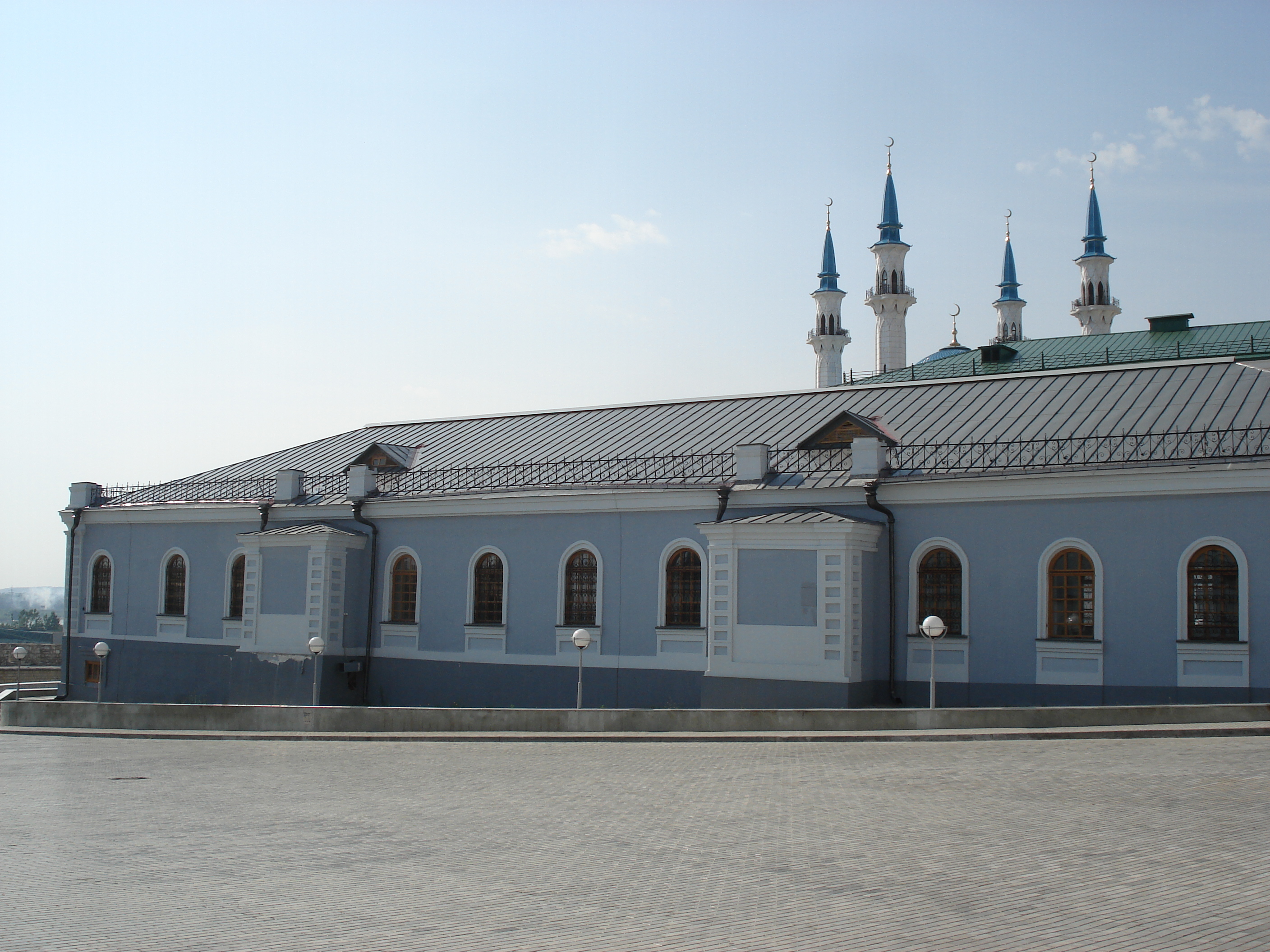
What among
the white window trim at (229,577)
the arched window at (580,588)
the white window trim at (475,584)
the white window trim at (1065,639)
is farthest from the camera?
the white window trim at (229,577)

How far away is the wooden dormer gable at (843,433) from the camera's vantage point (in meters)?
26.4

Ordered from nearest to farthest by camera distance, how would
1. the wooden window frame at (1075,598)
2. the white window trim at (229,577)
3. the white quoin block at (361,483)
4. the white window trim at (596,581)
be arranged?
the wooden window frame at (1075,598)
the white window trim at (596,581)
the white quoin block at (361,483)
the white window trim at (229,577)

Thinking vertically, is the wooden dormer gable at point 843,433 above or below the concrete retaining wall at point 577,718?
above

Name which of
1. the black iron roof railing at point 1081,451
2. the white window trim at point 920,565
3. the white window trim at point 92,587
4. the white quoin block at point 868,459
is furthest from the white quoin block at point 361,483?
the white window trim at point 920,565

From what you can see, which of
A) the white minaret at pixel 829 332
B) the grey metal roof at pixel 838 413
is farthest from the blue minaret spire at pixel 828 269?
the grey metal roof at pixel 838 413

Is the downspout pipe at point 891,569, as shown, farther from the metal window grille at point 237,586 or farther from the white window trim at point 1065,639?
the metal window grille at point 237,586

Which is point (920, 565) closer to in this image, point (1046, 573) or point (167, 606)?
point (1046, 573)

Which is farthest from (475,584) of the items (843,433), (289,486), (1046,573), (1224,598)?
(1224,598)

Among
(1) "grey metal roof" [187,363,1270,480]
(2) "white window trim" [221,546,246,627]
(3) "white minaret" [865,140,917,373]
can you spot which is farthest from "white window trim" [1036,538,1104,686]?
(3) "white minaret" [865,140,917,373]

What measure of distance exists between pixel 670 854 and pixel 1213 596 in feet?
48.5

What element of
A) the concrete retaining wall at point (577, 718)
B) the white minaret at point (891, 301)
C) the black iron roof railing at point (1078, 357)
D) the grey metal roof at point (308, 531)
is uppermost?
the white minaret at point (891, 301)

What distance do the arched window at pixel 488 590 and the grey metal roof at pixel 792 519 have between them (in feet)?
22.3

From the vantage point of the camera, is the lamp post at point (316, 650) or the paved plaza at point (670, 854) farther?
the lamp post at point (316, 650)

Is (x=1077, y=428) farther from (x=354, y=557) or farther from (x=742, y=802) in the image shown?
(x=354, y=557)
